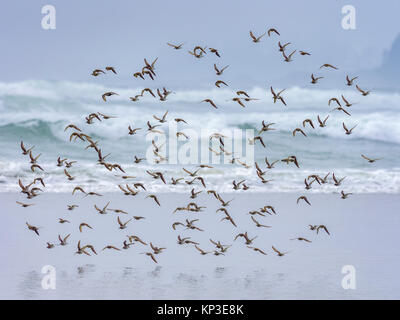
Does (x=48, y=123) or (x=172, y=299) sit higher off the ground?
(x=48, y=123)

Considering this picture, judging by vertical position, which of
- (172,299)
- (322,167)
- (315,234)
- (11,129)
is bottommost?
(172,299)

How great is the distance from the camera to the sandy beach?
1670 centimetres

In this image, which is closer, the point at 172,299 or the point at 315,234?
the point at 172,299

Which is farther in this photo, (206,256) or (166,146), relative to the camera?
(166,146)

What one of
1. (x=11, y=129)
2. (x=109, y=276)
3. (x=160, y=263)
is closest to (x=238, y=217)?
(x=160, y=263)

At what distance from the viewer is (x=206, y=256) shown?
19891 millimetres

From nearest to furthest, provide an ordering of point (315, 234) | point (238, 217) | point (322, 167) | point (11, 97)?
point (315, 234), point (238, 217), point (322, 167), point (11, 97)

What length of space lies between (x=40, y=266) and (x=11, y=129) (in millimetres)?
28697

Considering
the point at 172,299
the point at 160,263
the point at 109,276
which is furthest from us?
the point at 160,263

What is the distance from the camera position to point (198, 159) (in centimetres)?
4488

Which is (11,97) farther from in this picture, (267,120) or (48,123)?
(267,120)

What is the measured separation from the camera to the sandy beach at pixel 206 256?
1670cm

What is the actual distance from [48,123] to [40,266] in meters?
29.3

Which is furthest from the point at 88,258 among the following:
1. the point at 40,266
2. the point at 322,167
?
the point at 322,167
